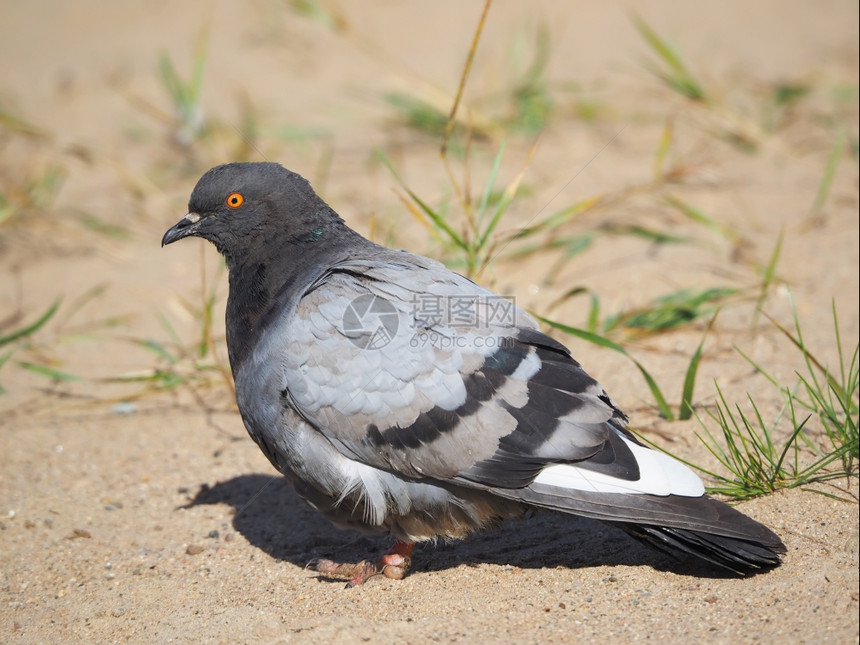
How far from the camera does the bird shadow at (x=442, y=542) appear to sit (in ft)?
10.8

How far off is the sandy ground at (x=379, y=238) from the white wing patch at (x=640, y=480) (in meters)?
0.38

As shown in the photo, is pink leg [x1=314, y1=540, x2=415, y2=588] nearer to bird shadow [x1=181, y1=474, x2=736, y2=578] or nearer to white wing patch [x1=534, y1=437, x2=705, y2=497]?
bird shadow [x1=181, y1=474, x2=736, y2=578]

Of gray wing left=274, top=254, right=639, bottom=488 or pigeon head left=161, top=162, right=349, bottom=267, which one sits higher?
pigeon head left=161, top=162, right=349, bottom=267

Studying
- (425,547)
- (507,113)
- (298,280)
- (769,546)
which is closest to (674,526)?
(769,546)

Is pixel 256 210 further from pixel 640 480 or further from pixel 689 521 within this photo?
pixel 689 521

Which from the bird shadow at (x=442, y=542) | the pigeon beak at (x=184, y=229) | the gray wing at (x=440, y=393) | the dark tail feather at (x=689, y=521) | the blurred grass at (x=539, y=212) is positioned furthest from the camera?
the blurred grass at (x=539, y=212)

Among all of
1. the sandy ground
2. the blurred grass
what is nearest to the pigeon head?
the blurred grass

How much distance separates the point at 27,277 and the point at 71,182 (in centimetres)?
189

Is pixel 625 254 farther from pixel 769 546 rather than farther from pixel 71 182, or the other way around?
pixel 71 182

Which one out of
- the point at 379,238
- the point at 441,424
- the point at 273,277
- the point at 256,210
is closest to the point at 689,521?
the point at 441,424

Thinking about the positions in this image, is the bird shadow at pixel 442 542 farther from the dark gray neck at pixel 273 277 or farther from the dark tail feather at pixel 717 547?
the dark gray neck at pixel 273 277

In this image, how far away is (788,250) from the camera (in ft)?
18.2

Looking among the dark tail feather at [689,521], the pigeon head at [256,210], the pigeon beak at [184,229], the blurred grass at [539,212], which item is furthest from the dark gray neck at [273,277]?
the dark tail feather at [689,521]

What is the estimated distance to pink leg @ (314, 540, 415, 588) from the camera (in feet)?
11.1
